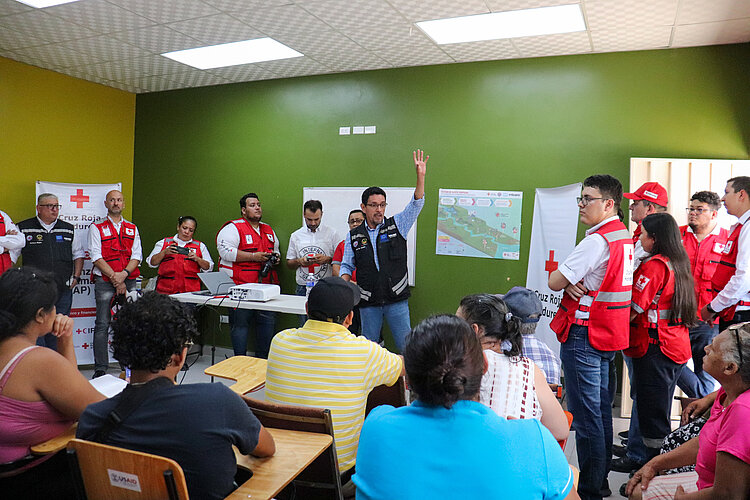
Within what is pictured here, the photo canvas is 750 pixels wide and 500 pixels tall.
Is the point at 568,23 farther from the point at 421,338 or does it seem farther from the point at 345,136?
the point at 421,338

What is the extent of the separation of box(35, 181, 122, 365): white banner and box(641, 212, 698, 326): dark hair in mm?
5053

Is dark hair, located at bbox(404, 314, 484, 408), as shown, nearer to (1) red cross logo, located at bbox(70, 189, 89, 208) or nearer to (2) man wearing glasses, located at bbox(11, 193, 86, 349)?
(2) man wearing glasses, located at bbox(11, 193, 86, 349)

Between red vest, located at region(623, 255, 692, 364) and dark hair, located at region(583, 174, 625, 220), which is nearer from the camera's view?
dark hair, located at region(583, 174, 625, 220)

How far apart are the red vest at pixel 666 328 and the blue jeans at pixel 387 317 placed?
1710 millimetres

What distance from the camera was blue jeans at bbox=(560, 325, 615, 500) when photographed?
2533mm

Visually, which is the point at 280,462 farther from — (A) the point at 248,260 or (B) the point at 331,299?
(A) the point at 248,260

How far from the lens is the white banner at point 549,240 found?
14.3 feet

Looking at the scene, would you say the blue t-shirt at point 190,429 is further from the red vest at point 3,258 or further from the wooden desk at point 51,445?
the red vest at point 3,258

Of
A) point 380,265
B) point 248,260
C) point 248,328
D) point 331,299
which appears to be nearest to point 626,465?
point 380,265

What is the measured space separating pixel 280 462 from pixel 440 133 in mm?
4017

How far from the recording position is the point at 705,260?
3658mm

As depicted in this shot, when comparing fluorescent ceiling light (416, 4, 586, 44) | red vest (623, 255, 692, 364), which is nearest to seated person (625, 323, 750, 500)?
red vest (623, 255, 692, 364)

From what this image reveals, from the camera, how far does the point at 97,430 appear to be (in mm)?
1396

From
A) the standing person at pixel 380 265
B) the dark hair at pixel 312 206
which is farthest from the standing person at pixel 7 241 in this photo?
the standing person at pixel 380 265
